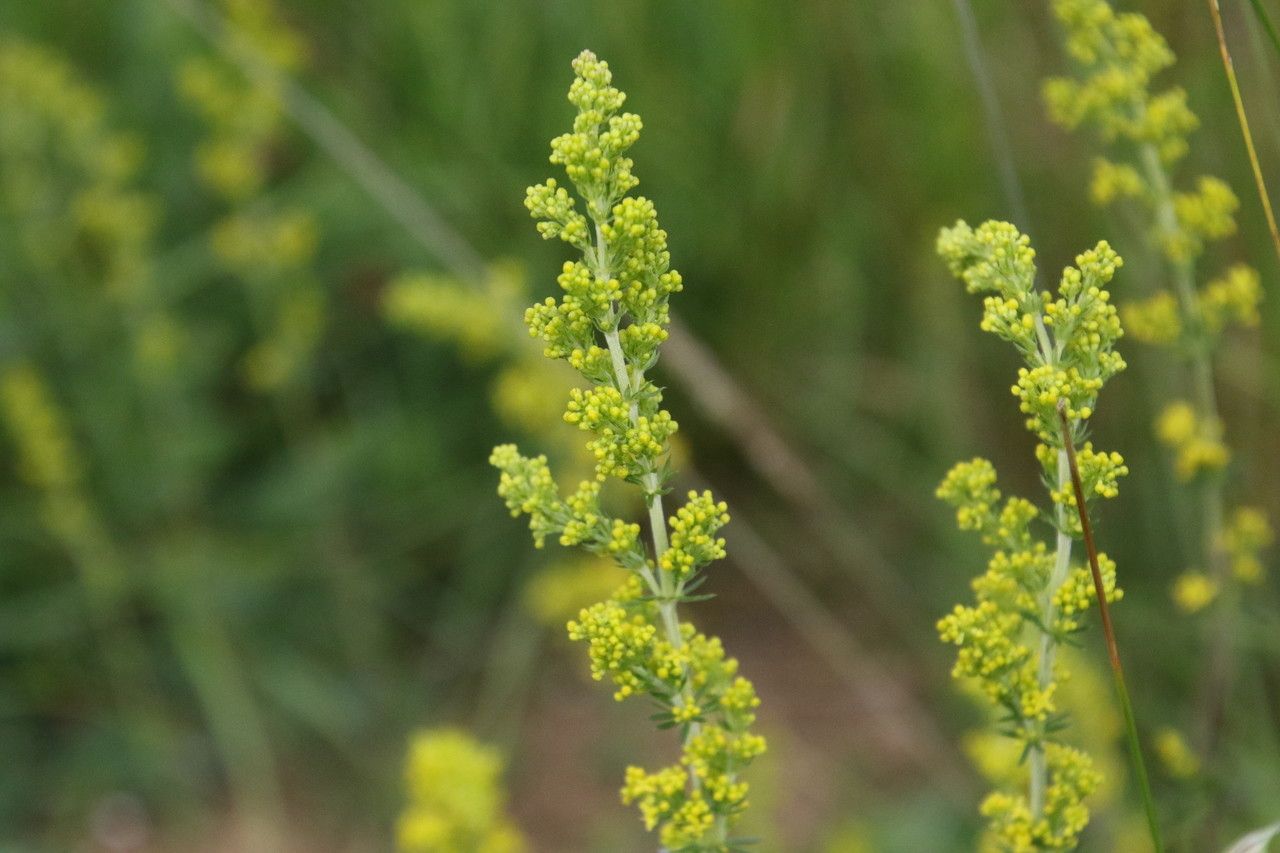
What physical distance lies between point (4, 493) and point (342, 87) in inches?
46.7

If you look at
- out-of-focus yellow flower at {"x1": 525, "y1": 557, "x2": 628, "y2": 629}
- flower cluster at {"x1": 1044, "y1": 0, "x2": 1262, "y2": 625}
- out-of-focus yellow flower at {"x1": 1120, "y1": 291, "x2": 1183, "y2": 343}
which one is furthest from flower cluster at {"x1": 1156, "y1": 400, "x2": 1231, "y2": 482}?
out-of-focus yellow flower at {"x1": 525, "y1": 557, "x2": 628, "y2": 629}

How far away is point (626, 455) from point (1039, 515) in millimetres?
358

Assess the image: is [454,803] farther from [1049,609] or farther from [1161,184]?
[1161,184]

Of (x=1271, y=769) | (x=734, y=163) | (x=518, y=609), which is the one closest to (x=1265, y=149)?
(x=1271, y=769)

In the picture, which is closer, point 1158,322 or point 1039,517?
point 1039,517

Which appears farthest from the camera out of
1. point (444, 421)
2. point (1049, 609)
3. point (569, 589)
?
point (444, 421)

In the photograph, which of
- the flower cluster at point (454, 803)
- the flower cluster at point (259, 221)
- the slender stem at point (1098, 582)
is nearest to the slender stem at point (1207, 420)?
the slender stem at point (1098, 582)

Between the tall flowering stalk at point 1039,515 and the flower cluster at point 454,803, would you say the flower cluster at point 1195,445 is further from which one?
the flower cluster at point 454,803

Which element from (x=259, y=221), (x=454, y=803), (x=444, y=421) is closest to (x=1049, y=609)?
(x=454, y=803)

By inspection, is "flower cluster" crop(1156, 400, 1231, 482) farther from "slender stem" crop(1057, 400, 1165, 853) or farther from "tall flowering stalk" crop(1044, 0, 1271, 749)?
"slender stem" crop(1057, 400, 1165, 853)

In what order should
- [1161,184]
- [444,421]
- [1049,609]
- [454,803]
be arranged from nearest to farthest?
[1049,609] → [1161,184] → [454,803] → [444,421]

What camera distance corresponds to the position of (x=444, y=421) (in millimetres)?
3172

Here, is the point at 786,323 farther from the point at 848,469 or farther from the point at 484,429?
the point at 484,429

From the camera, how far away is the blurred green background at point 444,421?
2773mm
